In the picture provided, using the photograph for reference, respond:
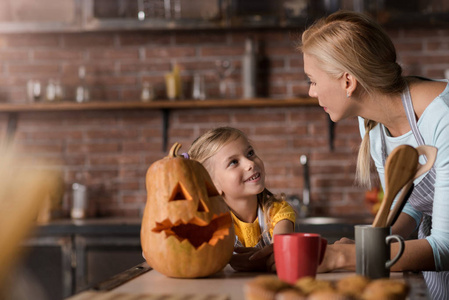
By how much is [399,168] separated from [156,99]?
92.6 inches

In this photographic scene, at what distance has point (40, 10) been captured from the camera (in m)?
3.03

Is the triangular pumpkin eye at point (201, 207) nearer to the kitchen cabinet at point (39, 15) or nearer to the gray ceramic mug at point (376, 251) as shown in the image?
the gray ceramic mug at point (376, 251)

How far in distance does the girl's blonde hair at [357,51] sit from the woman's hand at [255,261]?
0.55m

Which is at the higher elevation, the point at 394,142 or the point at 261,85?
the point at 261,85

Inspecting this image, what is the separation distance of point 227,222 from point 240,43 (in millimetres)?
2204

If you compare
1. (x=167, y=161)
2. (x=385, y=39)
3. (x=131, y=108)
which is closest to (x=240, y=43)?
(x=131, y=108)

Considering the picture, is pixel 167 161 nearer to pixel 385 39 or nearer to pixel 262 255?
pixel 262 255

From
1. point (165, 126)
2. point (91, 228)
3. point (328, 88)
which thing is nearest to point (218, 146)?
point (328, 88)

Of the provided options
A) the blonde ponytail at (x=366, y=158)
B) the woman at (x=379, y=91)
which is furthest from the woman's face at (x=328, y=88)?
the blonde ponytail at (x=366, y=158)

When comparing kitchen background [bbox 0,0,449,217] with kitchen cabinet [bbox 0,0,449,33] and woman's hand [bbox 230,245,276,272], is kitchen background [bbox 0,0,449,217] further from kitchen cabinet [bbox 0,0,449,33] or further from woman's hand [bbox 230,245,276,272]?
woman's hand [bbox 230,245,276,272]

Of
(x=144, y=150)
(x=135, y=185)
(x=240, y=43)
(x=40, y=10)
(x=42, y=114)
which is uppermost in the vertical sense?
(x=40, y=10)

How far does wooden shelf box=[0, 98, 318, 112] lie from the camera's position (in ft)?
9.37

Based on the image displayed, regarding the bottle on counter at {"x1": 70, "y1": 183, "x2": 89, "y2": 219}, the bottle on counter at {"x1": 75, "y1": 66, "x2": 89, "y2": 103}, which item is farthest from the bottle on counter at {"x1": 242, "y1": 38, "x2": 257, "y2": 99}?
the bottle on counter at {"x1": 70, "y1": 183, "x2": 89, "y2": 219}

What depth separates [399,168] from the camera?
79 cm
